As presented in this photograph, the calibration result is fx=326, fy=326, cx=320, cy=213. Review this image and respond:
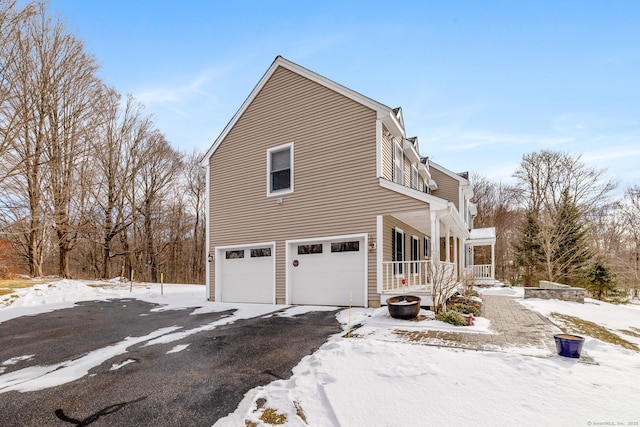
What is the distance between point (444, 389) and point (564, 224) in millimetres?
20151

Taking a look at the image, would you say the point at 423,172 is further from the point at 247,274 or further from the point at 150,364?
the point at 150,364

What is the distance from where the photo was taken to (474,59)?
1080cm

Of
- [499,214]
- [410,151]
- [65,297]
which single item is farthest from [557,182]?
[65,297]

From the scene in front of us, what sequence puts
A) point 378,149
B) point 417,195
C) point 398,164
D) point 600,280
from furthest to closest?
point 600,280 → point 398,164 → point 378,149 → point 417,195

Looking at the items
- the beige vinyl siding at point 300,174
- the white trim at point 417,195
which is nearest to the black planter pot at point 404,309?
the beige vinyl siding at point 300,174

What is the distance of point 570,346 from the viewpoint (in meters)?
4.66

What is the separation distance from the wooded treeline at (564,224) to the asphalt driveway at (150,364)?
1681 cm

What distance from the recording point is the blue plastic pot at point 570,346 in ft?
15.1

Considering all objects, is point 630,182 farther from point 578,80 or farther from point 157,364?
point 157,364

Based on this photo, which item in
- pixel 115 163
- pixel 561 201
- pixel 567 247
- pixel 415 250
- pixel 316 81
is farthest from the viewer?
pixel 561 201

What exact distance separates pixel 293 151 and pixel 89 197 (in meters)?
16.9

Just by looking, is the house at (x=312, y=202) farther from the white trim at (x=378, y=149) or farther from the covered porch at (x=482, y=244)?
the covered porch at (x=482, y=244)

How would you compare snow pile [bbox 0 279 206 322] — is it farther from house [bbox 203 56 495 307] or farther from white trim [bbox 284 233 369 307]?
white trim [bbox 284 233 369 307]

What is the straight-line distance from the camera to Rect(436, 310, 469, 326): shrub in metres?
6.88
